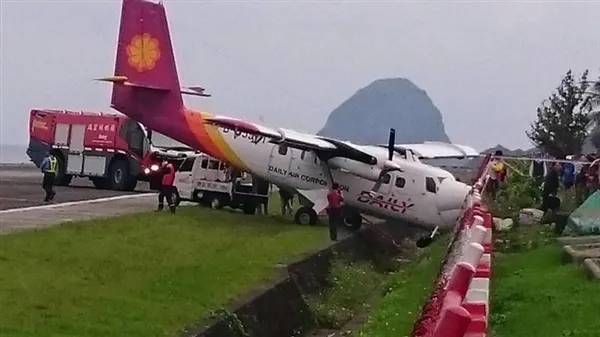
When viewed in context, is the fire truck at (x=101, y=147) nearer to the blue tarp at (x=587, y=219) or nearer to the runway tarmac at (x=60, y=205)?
the runway tarmac at (x=60, y=205)

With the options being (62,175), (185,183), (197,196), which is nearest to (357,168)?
(197,196)

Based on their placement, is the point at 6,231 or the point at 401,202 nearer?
the point at 6,231

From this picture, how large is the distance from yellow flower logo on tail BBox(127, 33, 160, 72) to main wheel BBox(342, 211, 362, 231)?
7.12 m

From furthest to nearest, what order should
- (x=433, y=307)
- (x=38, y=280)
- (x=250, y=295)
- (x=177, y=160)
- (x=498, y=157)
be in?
(x=177, y=160)
(x=498, y=157)
(x=250, y=295)
(x=38, y=280)
(x=433, y=307)

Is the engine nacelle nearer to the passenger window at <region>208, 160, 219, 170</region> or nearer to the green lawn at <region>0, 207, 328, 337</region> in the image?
the green lawn at <region>0, 207, 328, 337</region>

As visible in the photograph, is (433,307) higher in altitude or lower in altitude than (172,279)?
higher

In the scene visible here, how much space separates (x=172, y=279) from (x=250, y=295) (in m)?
1.05

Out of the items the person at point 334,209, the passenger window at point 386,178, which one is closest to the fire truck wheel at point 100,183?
the passenger window at point 386,178

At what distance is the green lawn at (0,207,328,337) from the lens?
12062 mm

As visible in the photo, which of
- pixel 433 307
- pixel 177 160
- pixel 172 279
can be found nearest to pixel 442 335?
pixel 433 307

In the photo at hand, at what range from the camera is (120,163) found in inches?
1673

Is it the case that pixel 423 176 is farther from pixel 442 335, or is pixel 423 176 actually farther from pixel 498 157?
pixel 442 335

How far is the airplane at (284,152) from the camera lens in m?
27.7

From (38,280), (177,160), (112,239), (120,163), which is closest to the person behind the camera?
(38,280)
